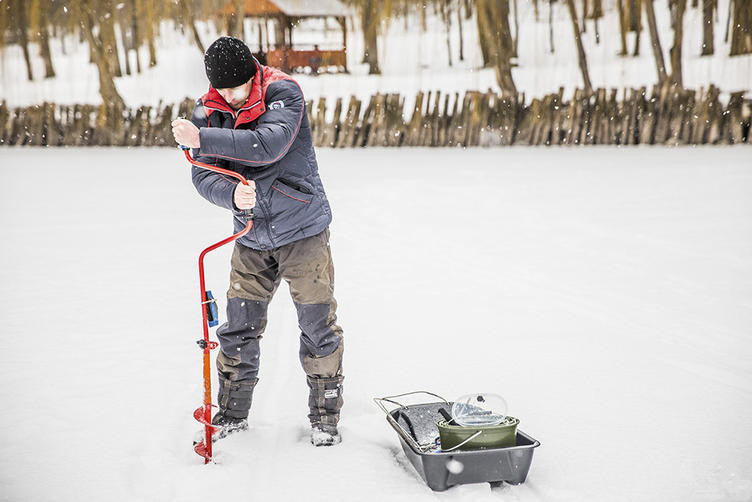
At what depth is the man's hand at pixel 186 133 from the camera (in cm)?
219

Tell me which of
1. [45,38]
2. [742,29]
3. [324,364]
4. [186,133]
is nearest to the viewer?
[186,133]

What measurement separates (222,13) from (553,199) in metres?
10.7

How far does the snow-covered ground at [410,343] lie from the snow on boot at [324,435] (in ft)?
0.12

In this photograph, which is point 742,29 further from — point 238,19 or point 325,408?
point 325,408

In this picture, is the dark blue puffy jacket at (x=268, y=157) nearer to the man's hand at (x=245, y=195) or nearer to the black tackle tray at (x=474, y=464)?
the man's hand at (x=245, y=195)

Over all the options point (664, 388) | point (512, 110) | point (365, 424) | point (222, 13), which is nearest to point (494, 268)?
point (664, 388)

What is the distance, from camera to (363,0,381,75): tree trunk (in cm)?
1580

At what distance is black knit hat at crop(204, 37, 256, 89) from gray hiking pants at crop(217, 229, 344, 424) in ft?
1.98

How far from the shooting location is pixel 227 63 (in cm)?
231

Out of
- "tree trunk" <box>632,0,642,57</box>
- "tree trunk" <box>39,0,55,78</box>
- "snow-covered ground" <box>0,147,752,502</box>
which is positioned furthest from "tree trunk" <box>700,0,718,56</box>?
"tree trunk" <box>39,0,55,78</box>

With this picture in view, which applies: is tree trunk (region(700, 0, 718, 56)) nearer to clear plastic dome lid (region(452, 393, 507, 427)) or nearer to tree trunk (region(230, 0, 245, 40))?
tree trunk (region(230, 0, 245, 40))

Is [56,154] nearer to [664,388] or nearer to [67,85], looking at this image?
[67,85]

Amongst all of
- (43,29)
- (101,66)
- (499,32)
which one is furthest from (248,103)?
(43,29)

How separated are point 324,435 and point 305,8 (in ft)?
A: 60.1
